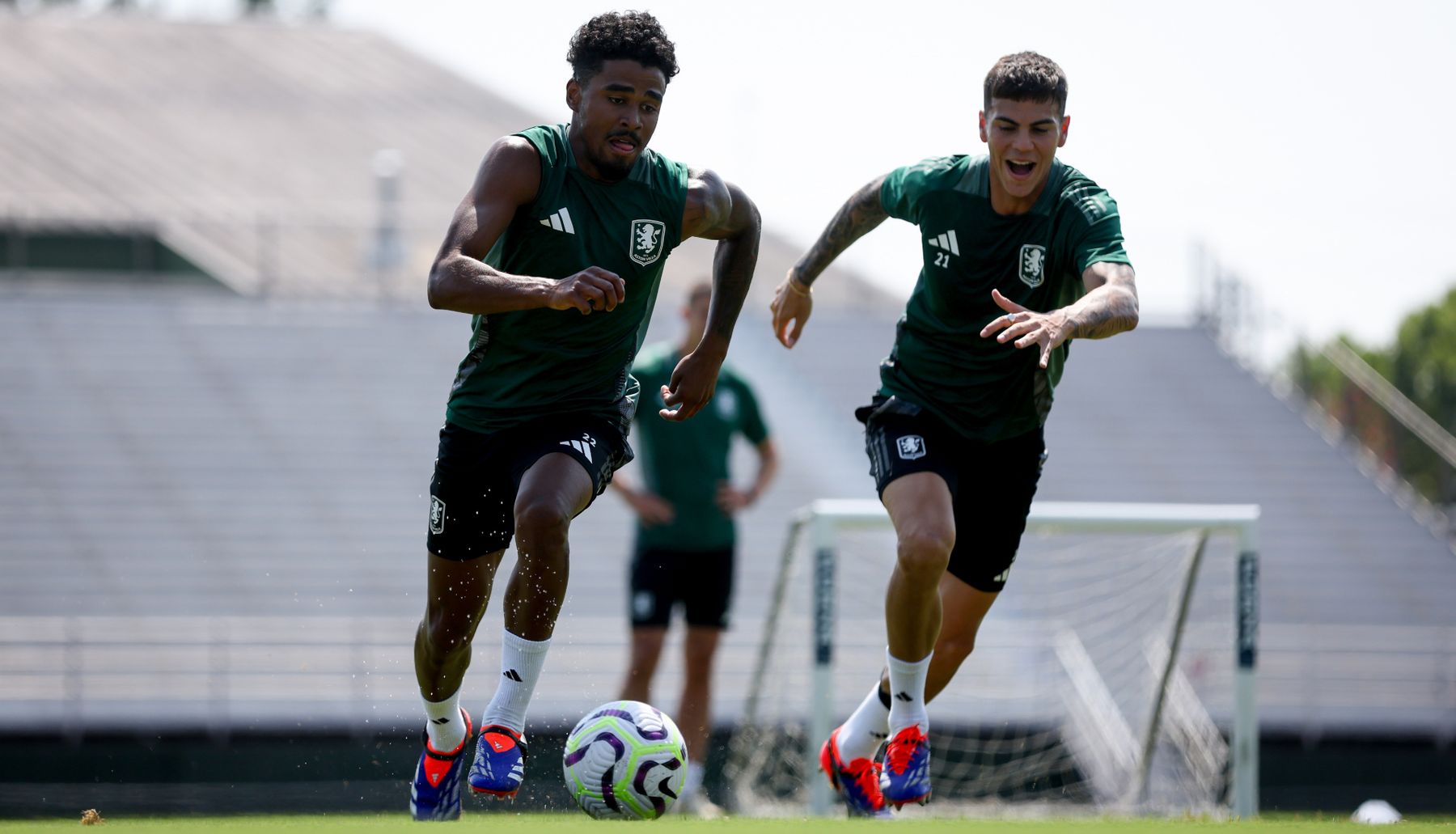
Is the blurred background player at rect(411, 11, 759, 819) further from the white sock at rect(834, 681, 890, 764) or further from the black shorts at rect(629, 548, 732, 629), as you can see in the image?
the black shorts at rect(629, 548, 732, 629)

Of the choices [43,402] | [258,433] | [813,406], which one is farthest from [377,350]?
[813,406]

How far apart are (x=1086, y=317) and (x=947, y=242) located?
3.27 feet

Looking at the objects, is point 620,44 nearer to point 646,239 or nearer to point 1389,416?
point 646,239

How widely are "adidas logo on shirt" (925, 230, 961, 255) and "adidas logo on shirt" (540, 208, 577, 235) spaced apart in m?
1.44

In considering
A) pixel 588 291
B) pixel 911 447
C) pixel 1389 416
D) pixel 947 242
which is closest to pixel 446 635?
pixel 588 291

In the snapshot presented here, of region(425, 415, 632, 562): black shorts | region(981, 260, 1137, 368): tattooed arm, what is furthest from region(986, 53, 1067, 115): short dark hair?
region(425, 415, 632, 562): black shorts

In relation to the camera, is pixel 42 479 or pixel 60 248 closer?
pixel 42 479

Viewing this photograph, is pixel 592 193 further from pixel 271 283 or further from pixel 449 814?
pixel 271 283

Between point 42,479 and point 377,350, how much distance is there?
4846mm

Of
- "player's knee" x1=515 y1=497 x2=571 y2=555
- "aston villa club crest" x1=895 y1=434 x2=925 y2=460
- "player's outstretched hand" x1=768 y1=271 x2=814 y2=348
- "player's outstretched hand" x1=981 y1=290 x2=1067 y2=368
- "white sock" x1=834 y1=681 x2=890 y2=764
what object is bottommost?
"white sock" x1=834 y1=681 x2=890 y2=764

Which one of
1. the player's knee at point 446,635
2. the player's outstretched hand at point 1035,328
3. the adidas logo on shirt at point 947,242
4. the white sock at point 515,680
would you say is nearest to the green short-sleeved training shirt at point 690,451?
the adidas logo on shirt at point 947,242

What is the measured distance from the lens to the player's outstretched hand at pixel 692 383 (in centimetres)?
637

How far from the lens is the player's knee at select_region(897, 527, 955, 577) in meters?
5.97

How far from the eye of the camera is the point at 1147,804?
10664mm
